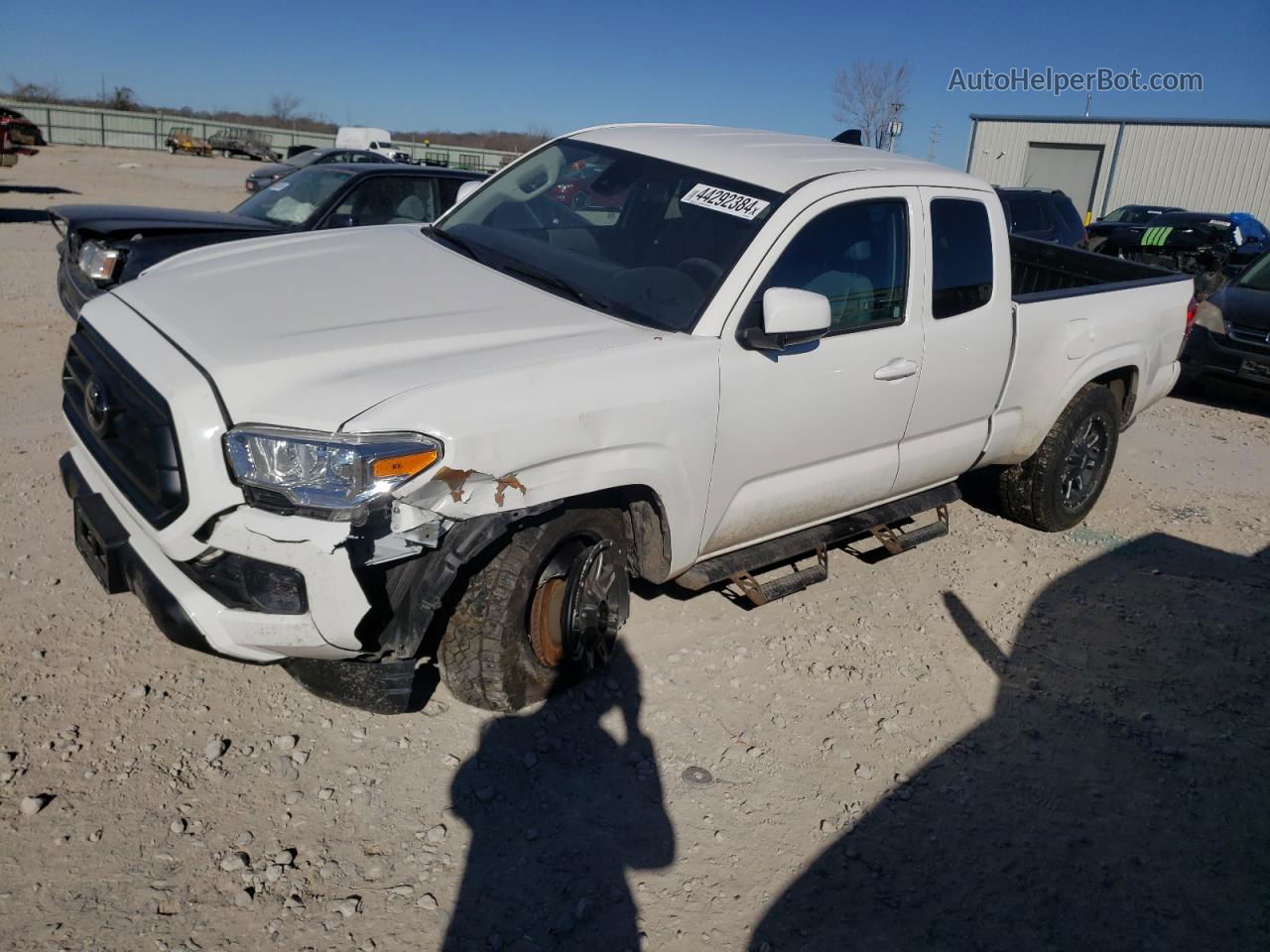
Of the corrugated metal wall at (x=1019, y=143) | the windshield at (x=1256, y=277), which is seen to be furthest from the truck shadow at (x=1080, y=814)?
the corrugated metal wall at (x=1019, y=143)

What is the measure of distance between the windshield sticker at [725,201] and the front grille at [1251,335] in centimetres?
720

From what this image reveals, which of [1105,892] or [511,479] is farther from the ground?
[511,479]

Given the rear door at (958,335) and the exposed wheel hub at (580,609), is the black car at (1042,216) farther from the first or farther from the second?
the exposed wheel hub at (580,609)

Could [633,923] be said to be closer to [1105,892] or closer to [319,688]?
[319,688]

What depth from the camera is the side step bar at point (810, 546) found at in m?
3.99

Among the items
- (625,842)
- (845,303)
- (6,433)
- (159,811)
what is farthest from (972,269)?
(6,433)

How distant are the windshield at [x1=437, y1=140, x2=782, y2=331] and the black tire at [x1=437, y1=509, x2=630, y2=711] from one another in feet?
2.60

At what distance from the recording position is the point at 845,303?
4.05 m

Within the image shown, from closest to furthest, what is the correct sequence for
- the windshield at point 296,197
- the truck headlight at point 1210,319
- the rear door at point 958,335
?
the rear door at point 958,335, the windshield at point 296,197, the truck headlight at point 1210,319

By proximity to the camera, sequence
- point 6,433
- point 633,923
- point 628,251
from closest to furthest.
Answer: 1. point 633,923
2. point 628,251
3. point 6,433

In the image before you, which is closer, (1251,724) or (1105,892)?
(1105,892)

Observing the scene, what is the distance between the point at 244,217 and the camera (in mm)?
7758

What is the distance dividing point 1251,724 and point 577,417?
304 centimetres

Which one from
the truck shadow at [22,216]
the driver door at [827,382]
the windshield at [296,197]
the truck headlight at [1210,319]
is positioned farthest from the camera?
the truck shadow at [22,216]
